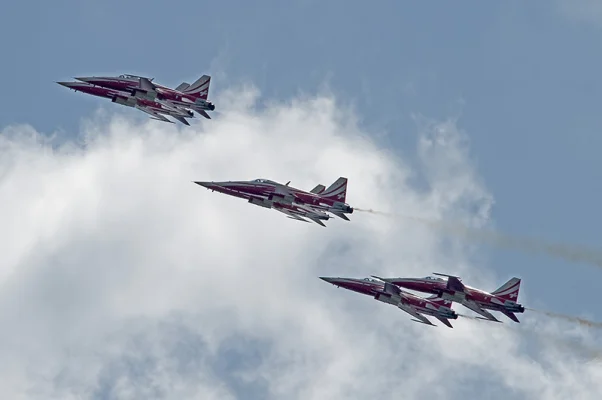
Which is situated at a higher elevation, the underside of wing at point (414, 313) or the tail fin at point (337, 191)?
the tail fin at point (337, 191)

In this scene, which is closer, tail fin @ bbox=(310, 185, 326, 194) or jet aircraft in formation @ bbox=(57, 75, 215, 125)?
jet aircraft in formation @ bbox=(57, 75, 215, 125)

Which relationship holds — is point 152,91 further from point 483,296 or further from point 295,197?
point 483,296

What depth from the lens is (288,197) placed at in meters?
162

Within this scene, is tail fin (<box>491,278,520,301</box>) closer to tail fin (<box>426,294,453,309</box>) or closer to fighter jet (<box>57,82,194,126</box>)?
tail fin (<box>426,294,453,309</box>)

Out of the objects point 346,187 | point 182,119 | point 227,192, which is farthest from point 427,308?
point 182,119

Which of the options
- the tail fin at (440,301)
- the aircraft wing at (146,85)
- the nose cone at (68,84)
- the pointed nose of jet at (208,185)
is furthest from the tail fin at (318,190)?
the nose cone at (68,84)

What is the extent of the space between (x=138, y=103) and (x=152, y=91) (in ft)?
8.74

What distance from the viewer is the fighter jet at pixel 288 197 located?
16162cm

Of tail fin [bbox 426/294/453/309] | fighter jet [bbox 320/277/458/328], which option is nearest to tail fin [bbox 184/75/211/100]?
fighter jet [bbox 320/277/458/328]

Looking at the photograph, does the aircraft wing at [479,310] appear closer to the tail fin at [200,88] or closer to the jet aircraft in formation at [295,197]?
the jet aircraft in formation at [295,197]

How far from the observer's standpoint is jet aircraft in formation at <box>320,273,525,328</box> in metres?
167

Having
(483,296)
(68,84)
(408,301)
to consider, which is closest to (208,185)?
(68,84)

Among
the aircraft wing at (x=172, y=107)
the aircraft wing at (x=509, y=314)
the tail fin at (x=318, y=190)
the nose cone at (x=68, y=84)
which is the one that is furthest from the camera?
the aircraft wing at (x=509, y=314)

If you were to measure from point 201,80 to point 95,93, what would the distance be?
1379 centimetres
